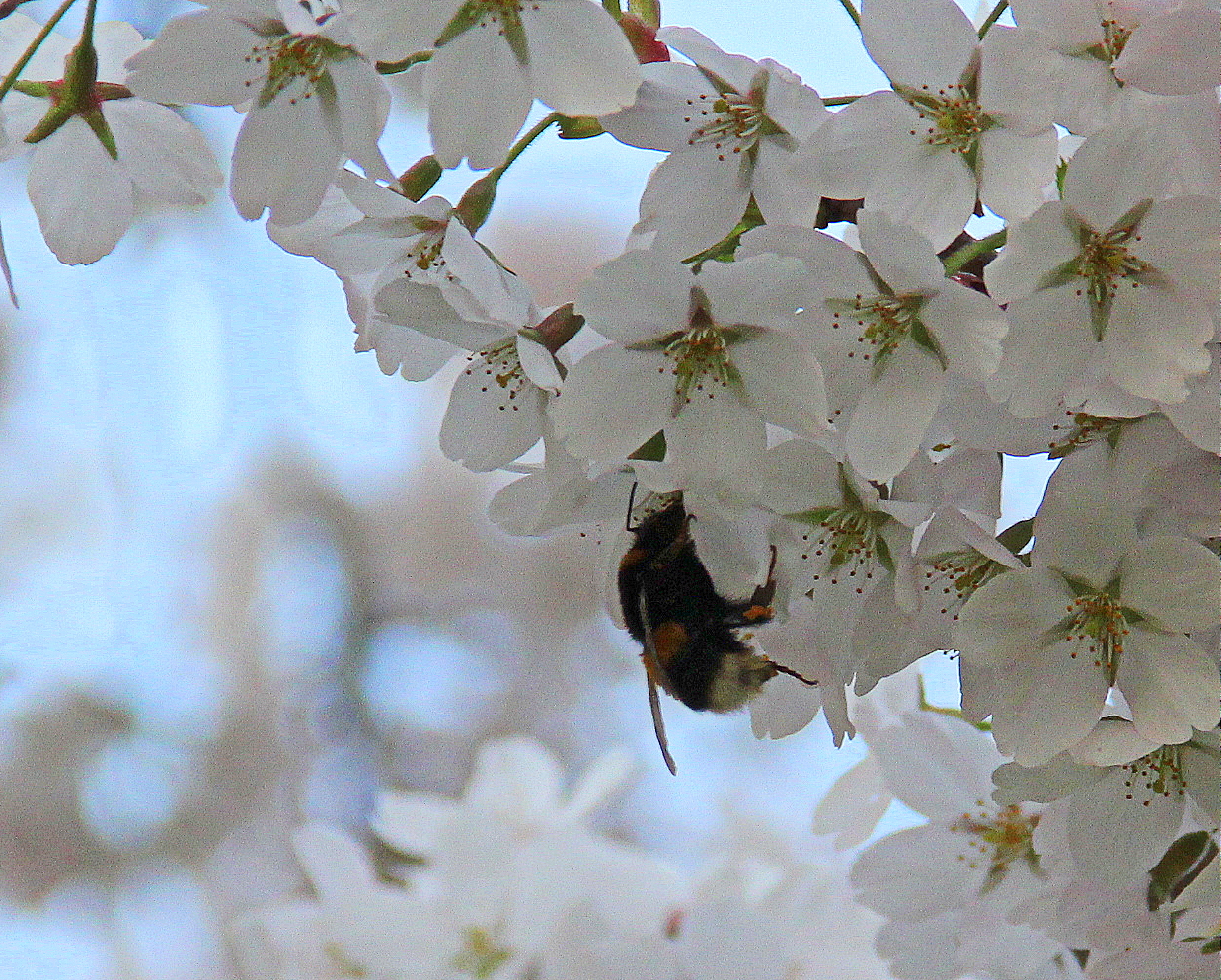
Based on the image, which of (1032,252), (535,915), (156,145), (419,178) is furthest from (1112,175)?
(535,915)

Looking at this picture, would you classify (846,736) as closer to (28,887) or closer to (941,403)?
(941,403)

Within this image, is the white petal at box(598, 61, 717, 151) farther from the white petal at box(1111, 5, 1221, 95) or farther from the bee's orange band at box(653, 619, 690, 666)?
the bee's orange band at box(653, 619, 690, 666)

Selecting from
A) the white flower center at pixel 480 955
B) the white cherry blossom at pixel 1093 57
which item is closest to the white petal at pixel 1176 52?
the white cherry blossom at pixel 1093 57

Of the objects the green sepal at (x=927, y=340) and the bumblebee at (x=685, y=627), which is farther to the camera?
the bumblebee at (x=685, y=627)

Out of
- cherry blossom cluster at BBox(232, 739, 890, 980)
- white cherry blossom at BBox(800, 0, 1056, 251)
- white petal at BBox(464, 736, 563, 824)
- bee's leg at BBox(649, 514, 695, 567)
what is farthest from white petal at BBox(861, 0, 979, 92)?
white petal at BBox(464, 736, 563, 824)

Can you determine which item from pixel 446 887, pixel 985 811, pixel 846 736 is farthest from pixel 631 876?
pixel 846 736

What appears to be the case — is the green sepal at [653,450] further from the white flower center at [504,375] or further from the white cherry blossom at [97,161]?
the white cherry blossom at [97,161]
